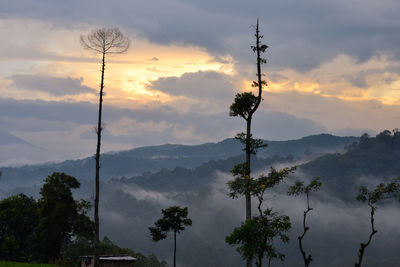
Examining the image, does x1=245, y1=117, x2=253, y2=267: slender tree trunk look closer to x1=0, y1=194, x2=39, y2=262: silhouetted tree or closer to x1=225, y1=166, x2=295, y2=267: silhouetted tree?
x1=225, y1=166, x2=295, y2=267: silhouetted tree

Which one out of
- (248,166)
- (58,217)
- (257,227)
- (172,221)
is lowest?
(257,227)

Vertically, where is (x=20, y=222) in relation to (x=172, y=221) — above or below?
below

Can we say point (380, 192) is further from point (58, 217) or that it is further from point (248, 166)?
point (58, 217)

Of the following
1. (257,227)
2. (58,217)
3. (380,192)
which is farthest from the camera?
(58,217)

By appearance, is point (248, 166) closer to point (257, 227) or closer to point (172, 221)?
point (257, 227)

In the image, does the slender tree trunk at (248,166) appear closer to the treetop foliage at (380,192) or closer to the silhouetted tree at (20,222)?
the treetop foliage at (380,192)

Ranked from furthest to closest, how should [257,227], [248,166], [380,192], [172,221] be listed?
[172,221], [380,192], [248,166], [257,227]

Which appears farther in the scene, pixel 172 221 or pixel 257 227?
pixel 172 221

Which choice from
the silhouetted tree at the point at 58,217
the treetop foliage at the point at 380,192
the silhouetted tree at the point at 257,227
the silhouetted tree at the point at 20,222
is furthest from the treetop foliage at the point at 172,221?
the treetop foliage at the point at 380,192

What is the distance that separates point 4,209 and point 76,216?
17.1m

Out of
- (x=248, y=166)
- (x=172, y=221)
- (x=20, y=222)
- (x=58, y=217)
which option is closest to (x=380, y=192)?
(x=248, y=166)

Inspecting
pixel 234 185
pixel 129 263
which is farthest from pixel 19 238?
pixel 234 185

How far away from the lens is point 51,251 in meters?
70.3

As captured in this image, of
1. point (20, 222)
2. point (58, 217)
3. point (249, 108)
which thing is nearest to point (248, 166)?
point (249, 108)
